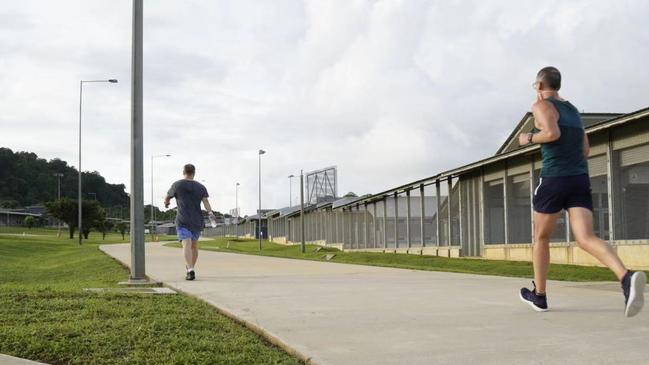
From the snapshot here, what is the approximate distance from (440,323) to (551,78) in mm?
2367

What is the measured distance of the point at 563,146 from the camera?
5809 millimetres

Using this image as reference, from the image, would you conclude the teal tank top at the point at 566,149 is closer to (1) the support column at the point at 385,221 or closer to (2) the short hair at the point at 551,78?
(2) the short hair at the point at 551,78

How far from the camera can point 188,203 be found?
11.3 metres

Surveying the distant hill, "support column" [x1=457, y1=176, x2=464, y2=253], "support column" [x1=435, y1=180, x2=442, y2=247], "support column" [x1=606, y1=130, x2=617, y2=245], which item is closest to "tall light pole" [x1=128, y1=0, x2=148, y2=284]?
"support column" [x1=606, y1=130, x2=617, y2=245]

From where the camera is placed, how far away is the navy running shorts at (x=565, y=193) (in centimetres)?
572

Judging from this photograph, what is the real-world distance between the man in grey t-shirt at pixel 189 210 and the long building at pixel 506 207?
10637 millimetres

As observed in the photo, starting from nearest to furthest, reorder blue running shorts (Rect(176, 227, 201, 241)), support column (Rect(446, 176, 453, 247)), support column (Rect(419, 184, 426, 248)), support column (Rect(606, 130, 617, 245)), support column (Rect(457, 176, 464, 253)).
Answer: blue running shorts (Rect(176, 227, 201, 241))
support column (Rect(606, 130, 617, 245))
support column (Rect(457, 176, 464, 253))
support column (Rect(446, 176, 453, 247))
support column (Rect(419, 184, 426, 248))

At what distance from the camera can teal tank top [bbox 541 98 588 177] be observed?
5773mm

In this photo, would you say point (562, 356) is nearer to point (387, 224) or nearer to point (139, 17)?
point (139, 17)

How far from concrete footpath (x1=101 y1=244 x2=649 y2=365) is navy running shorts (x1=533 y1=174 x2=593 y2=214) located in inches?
39.1

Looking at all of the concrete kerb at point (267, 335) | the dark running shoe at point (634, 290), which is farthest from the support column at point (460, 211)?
the dark running shoe at point (634, 290)

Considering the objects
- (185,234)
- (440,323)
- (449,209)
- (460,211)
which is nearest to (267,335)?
(440,323)

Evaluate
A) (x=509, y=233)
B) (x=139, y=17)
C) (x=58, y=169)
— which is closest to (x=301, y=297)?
(x=139, y=17)

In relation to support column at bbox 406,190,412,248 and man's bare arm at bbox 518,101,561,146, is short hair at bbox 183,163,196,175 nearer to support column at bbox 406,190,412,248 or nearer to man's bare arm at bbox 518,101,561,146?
man's bare arm at bbox 518,101,561,146
